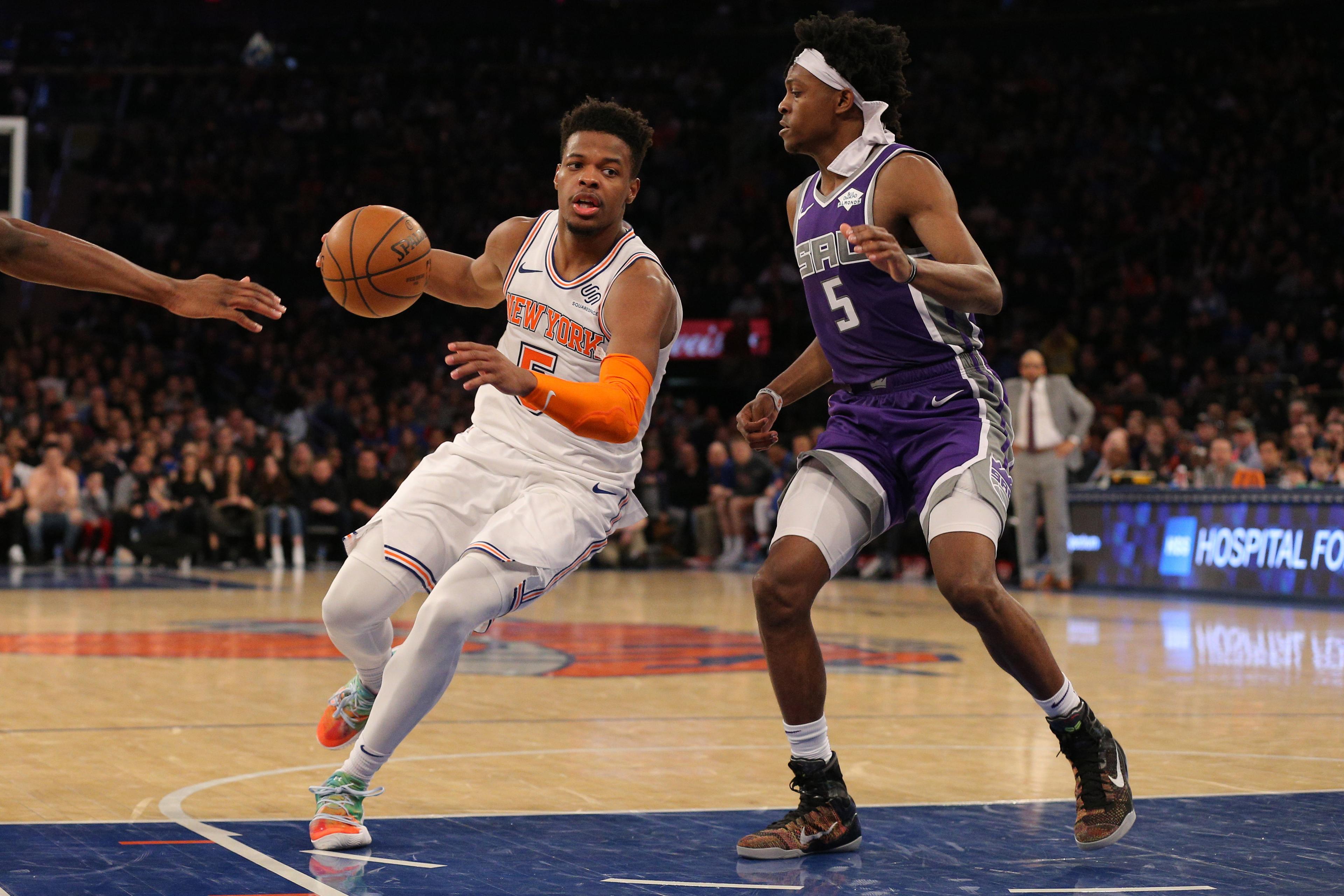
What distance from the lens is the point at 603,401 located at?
409cm

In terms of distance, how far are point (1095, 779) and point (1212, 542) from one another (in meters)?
9.98

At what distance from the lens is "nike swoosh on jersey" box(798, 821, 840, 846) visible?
13.4ft

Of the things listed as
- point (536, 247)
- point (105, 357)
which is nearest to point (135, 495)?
point (105, 357)

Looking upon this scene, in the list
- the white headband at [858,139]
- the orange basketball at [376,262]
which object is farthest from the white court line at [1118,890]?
the orange basketball at [376,262]

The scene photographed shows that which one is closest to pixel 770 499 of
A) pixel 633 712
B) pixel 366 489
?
pixel 366 489

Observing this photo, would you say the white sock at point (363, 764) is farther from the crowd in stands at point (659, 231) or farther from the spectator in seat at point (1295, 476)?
the spectator in seat at point (1295, 476)

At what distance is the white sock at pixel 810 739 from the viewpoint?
14.0 ft

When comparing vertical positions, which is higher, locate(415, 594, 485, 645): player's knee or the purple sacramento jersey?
the purple sacramento jersey

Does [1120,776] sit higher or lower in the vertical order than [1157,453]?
lower

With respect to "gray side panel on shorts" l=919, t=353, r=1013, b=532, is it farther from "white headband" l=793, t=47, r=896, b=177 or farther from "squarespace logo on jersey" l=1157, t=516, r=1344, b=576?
"squarespace logo on jersey" l=1157, t=516, r=1344, b=576

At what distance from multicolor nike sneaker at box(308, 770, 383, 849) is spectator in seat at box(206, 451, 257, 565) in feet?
42.1

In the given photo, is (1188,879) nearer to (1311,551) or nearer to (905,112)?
(1311,551)

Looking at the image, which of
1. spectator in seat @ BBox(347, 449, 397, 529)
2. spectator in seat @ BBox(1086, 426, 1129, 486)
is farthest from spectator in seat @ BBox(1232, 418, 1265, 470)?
spectator in seat @ BBox(347, 449, 397, 529)

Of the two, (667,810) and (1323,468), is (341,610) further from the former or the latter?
(1323,468)
